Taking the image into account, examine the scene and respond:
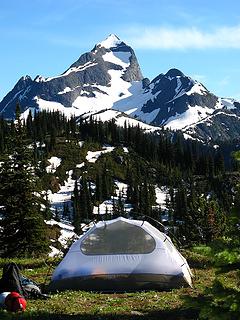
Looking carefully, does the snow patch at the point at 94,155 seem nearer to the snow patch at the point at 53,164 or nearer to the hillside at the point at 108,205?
the hillside at the point at 108,205

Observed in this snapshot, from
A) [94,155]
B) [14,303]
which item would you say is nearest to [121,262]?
[14,303]

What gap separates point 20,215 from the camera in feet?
120

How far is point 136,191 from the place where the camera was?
14575 cm

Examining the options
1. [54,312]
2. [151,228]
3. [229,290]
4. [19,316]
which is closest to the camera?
Result: [229,290]

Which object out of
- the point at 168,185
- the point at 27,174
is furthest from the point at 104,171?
the point at 27,174

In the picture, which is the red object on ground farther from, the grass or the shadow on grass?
the shadow on grass

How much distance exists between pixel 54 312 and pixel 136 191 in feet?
439

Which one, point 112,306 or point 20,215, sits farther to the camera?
point 20,215

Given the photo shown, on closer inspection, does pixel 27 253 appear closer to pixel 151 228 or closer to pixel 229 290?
pixel 151 228

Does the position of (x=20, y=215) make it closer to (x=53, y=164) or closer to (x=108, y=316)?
(x=108, y=316)

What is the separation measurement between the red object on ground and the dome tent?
4.35 metres

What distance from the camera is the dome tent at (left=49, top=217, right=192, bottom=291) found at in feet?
54.1

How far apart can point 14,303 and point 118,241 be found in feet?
18.9

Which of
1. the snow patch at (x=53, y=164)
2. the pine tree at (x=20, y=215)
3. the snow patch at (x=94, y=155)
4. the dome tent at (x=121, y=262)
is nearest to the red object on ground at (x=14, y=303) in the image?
the dome tent at (x=121, y=262)
